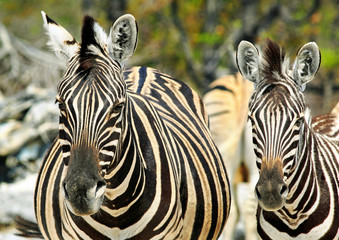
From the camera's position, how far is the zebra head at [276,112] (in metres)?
3.82

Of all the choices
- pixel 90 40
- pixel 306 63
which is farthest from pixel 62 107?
pixel 306 63

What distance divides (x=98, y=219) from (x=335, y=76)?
54.8 ft

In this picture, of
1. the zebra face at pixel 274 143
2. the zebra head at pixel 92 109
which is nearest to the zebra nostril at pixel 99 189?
the zebra head at pixel 92 109

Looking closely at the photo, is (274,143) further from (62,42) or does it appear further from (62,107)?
(62,42)

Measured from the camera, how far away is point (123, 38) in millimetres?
3797

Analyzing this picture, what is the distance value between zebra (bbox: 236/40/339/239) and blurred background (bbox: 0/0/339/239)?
4745 millimetres

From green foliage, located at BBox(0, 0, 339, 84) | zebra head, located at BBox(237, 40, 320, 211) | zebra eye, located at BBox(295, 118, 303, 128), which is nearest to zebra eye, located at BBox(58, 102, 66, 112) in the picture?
zebra head, located at BBox(237, 40, 320, 211)

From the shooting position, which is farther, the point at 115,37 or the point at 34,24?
the point at 34,24

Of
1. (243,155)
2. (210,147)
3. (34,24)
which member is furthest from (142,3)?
(210,147)

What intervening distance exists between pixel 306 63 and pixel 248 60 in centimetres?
44

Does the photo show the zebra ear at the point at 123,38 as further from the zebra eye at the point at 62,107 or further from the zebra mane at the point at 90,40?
the zebra eye at the point at 62,107

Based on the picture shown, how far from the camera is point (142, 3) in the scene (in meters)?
18.3

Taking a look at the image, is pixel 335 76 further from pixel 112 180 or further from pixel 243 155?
pixel 112 180

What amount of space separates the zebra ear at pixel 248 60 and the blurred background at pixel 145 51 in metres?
4.79
